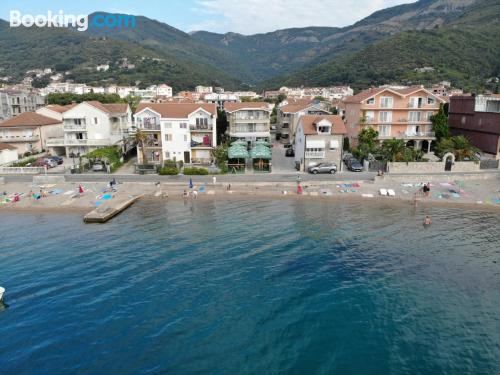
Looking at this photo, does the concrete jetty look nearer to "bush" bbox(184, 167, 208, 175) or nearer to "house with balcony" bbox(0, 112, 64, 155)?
"bush" bbox(184, 167, 208, 175)

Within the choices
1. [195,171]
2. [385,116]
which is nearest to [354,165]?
[385,116]

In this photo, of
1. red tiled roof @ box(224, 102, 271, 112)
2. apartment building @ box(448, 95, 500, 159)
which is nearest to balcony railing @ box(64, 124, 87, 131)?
red tiled roof @ box(224, 102, 271, 112)

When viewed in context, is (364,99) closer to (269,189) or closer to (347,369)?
(269,189)

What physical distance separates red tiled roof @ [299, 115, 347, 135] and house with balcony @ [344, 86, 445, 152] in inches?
425

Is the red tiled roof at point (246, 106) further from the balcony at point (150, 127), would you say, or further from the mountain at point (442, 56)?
the mountain at point (442, 56)

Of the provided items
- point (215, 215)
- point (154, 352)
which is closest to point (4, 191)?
point (215, 215)

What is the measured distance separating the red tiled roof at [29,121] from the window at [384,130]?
63.2 meters

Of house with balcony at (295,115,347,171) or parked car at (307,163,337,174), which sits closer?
parked car at (307,163,337,174)

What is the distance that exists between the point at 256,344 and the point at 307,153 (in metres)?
38.4

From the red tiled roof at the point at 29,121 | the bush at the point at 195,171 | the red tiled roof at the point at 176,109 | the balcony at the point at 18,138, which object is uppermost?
the red tiled roof at the point at 176,109

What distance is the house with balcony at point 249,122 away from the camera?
67.9m

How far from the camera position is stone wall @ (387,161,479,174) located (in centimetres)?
5456

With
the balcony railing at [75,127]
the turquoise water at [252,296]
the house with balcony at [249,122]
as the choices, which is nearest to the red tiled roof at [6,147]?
the balcony railing at [75,127]

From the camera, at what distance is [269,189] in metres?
49.8
